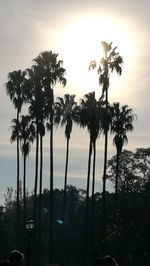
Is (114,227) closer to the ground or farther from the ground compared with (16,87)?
closer to the ground

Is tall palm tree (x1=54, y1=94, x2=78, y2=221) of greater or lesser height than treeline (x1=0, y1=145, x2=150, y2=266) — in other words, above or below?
above

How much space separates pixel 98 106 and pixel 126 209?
922 cm

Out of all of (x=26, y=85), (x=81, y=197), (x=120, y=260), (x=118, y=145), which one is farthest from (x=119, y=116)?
(x=81, y=197)

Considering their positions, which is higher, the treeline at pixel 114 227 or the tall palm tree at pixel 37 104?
the tall palm tree at pixel 37 104

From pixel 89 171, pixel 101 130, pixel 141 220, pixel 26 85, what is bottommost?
pixel 141 220

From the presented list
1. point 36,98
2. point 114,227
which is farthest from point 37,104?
point 114,227

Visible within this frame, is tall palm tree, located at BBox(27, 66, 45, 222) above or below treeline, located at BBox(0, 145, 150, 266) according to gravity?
above

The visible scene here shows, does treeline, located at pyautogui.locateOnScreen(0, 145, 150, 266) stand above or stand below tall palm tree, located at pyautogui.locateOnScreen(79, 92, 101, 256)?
below

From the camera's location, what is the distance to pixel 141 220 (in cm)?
5194

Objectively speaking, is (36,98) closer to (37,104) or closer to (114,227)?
(37,104)

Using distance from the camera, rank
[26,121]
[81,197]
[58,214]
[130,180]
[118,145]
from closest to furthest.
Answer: [118,145]
[26,121]
[130,180]
[58,214]
[81,197]

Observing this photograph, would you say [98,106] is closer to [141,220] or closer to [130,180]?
[141,220]

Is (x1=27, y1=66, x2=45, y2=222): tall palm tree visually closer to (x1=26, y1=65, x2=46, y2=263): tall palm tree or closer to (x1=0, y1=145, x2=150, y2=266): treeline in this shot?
(x1=26, y1=65, x2=46, y2=263): tall palm tree

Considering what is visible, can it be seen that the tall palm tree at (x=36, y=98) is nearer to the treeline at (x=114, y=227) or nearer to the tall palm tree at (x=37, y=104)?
the tall palm tree at (x=37, y=104)
